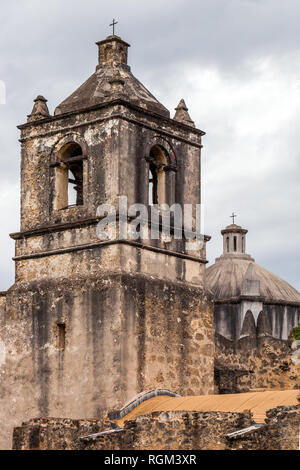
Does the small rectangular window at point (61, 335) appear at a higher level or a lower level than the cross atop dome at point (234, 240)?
lower

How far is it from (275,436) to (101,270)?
6.66 meters

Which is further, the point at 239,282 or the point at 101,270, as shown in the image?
the point at 239,282

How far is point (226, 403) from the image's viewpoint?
23.4 meters

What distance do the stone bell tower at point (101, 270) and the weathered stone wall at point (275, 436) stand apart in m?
4.76

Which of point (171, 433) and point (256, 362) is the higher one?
point (256, 362)

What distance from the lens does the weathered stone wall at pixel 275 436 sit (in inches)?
806

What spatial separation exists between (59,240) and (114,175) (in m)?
2.01

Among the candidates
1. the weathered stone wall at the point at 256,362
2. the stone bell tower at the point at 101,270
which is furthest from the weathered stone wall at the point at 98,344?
the weathered stone wall at the point at 256,362

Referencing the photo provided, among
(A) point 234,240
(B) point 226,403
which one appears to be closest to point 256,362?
(B) point 226,403

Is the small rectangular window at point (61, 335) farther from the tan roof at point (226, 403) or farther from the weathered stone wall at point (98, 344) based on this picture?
the tan roof at point (226, 403)

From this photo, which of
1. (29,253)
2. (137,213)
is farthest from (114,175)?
(29,253)

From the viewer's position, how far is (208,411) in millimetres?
22000

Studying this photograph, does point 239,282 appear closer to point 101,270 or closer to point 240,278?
point 240,278
